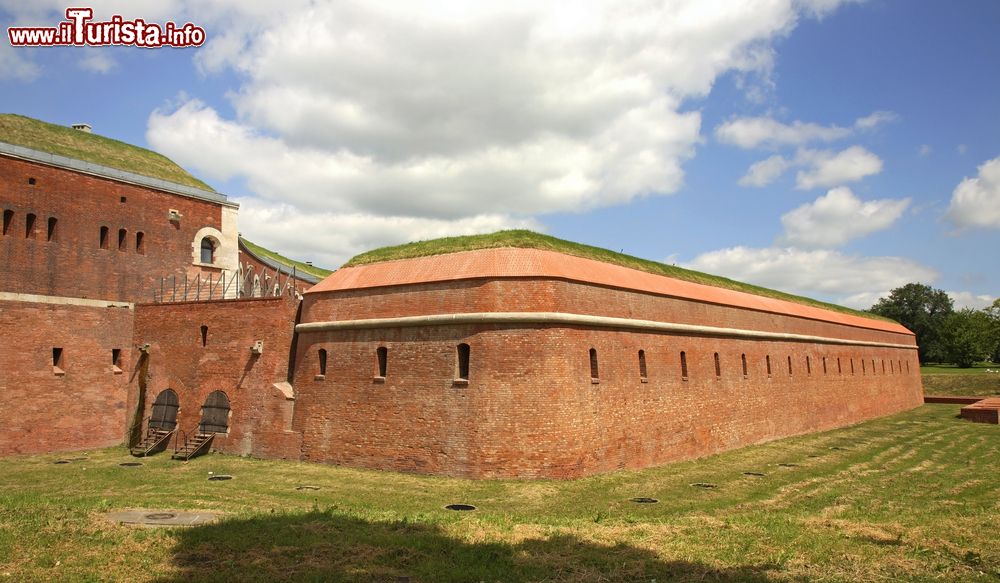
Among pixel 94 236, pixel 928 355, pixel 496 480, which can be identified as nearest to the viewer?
pixel 496 480

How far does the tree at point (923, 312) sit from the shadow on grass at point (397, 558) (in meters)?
84.1

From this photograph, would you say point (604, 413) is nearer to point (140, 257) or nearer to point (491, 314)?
point (491, 314)

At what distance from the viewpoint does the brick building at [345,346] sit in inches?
628

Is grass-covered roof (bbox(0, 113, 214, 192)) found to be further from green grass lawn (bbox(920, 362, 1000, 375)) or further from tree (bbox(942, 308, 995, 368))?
tree (bbox(942, 308, 995, 368))

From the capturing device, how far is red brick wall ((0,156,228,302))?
20.8 metres

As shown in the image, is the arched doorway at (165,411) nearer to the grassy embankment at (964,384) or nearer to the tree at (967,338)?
the grassy embankment at (964,384)

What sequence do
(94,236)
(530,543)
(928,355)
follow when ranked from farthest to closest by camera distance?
(928,355)
(94,236)
(530,543)

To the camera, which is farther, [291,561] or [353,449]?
[353,449]

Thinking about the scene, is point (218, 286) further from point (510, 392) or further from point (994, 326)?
point (994, 326)

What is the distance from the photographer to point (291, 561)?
870cm

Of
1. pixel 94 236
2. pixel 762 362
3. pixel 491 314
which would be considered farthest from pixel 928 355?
pixel 94 236

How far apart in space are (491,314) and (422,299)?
2305 mm

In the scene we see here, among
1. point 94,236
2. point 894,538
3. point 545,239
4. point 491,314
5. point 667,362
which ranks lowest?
point 894,538

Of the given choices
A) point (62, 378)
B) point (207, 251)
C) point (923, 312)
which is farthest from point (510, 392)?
point (923, 312)
